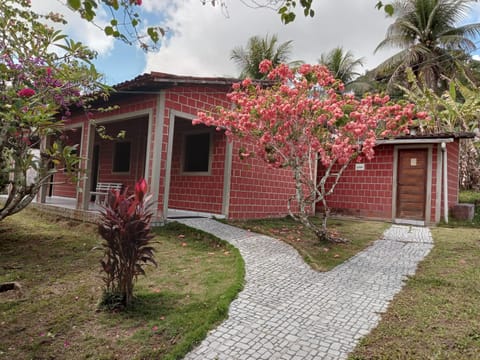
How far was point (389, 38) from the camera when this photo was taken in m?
19.3

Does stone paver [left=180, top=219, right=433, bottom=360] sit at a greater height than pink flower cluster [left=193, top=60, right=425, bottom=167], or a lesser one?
lesser

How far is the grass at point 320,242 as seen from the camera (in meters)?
5.62

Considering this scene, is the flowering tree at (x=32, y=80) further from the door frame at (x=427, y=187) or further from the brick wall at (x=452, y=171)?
the brick wall at (x=452, y=171)

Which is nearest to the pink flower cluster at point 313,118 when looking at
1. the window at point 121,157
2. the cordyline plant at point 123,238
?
the cordyline plant at point 123,238

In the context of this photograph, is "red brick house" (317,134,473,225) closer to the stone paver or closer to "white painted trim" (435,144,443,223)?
"white painted trim" (435,144,443,223)

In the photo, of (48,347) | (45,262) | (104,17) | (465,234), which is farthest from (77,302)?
(465,234)

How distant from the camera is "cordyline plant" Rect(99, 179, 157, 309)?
3.35 m

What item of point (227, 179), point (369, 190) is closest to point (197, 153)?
point (227, 179)

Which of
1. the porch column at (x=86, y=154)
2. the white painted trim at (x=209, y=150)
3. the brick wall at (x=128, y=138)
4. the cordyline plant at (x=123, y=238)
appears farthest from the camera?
the white painted trim at (x=209, y=150)

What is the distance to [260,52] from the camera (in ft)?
83.1

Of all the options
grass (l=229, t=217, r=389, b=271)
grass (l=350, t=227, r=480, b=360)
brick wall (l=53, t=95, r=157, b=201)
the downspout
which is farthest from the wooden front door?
brick wall (l=53, t=95, r=157, b=201)

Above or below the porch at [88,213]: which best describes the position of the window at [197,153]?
above

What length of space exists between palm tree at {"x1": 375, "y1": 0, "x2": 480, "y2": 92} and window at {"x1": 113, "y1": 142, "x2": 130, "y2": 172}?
1498 cm

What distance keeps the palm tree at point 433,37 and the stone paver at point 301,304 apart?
15084 mm
